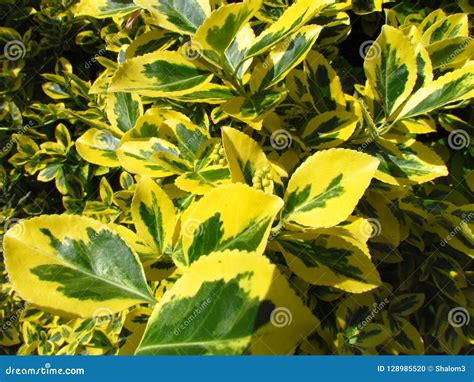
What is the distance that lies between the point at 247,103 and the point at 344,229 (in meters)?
0.30

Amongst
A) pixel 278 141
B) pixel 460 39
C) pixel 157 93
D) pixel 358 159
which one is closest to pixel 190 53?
pixel 157 93

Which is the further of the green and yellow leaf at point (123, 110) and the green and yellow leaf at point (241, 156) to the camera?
the green and yellow leaf at point (123, 110)

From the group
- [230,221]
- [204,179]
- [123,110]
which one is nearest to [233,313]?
[230,221]

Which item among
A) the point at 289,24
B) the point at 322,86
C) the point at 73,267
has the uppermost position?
the point at 289,24

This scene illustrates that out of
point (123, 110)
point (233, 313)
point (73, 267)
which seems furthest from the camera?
point (123, 110)

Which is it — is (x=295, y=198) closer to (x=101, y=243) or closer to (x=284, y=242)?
(x=284, y=242)

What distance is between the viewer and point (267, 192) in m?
0.78

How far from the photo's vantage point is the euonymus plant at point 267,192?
2.08 ft

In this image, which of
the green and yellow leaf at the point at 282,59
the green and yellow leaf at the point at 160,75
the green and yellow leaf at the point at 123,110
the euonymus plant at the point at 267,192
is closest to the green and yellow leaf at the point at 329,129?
the euonymus plant at the point at 267,192

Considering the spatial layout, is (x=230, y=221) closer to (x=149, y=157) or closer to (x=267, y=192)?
(x=267, y=192)

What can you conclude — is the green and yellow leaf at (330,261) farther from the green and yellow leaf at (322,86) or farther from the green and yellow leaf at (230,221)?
the green and yellow leaf at (322,86)

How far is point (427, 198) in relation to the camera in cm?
128

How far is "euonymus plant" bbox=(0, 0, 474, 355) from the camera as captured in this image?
2.08ft

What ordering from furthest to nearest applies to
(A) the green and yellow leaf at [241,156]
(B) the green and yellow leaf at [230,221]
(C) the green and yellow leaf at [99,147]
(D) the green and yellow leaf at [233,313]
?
(C) the green and yellow leaf at [99,147], (A) the green and yellow leaf at [241,156], (B) the green and yellow leaf at [230,221], (D) the green and yellow leaf at [233,313]
